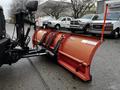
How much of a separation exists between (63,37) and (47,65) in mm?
A: 1097

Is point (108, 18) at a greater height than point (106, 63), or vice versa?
point (108, 18)

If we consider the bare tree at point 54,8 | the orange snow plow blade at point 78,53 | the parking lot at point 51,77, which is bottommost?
the parking lot at point 51,77

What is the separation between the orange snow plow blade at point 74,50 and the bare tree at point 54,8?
29.6 metres

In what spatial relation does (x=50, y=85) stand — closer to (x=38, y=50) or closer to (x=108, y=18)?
(x=38, y=50)

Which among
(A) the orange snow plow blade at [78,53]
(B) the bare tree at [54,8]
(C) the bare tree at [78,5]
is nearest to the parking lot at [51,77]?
(A) the orange snow plow blade at [78,53]

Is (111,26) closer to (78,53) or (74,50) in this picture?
(74,50)

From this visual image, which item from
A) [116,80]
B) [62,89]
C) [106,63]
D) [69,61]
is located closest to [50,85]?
[62,89]

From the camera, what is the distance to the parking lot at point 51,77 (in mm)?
4141

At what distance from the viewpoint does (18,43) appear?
17.5 feet

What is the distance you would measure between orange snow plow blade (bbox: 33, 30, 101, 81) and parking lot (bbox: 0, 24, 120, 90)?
0.24 m

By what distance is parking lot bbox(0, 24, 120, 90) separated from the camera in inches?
163

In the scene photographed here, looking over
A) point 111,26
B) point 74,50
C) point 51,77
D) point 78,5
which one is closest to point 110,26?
point 111,26

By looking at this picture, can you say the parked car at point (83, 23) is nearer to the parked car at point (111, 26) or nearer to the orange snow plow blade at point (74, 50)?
the parked car at point (111, 26)

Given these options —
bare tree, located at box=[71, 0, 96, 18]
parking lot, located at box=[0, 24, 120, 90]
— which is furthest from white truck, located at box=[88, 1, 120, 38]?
→ bare tree, located at box=[71, 0, 96, 18]
